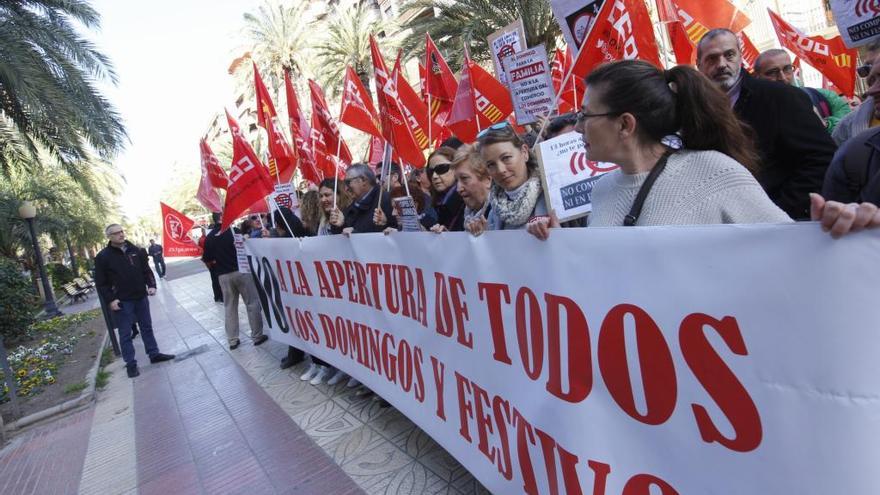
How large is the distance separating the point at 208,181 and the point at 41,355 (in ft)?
16.0

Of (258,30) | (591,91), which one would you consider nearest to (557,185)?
(591,91)

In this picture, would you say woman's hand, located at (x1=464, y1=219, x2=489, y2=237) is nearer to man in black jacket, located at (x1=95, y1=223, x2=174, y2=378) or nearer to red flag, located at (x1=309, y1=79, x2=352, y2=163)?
red flag, located at (x1=309, y1=79, x2=352, y2=163)

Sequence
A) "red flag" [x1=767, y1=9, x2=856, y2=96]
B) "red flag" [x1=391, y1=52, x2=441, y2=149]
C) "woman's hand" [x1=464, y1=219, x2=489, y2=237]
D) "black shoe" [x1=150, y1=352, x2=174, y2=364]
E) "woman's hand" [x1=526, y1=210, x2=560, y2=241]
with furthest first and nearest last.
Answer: "black shoe" [x1=150, y1=352, x2=174, y2=364], "red flag" [x1=391, y1=52, x2=441, y2=149], "red flag" [x1=767, y1=9, x2=856, y2=96], "woman's hand" [x1=464, y1=219, x2=489, y2=237], "woman's hand" [x1=526, y1=210, x2=560, y2=241]

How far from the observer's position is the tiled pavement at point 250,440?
345cm

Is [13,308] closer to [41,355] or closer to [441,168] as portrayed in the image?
[41,355]

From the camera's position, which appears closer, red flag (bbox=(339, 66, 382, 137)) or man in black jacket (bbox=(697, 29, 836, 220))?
man in black jacket (bbox=(697, 29, 836, 220))

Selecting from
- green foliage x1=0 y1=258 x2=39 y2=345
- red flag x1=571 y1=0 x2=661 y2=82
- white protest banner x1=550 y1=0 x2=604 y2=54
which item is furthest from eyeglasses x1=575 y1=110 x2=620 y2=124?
green foliage x1=0 y1=258 x2=39 y2=345

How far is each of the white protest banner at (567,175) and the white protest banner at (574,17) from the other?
1455 mm

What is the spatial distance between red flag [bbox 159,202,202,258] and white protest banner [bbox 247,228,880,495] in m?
6.62

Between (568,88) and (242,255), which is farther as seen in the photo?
(242,255)

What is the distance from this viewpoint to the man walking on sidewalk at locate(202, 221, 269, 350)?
747 centimetres

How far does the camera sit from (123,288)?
24.6 ft

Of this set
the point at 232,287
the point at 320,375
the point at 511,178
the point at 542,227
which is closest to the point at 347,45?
the point at 232,287

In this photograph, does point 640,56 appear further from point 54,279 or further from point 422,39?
point 54,279
